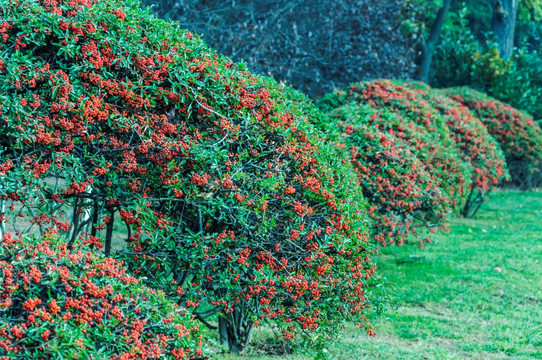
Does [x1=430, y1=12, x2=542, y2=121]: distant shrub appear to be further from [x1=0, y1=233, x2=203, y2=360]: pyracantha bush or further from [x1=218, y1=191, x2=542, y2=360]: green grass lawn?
[x1=0, y1=233, x2=203, y2=360]: pyracantha bush

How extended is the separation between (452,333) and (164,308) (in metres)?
3.55

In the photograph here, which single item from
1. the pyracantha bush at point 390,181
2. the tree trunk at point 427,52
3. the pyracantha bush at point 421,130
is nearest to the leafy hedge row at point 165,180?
the pyracantha bush at point 390,181

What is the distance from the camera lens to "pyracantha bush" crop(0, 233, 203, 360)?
2779 mm

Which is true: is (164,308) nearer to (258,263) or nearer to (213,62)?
(258,263)

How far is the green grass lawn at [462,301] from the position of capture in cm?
545

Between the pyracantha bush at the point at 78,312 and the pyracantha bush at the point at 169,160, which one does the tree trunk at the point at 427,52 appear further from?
the pyracantha bush at the point at 78,312

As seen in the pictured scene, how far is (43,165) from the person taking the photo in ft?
11.7

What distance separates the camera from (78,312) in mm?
2939

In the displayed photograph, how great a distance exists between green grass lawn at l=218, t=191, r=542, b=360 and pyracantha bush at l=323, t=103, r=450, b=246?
0.68 meters

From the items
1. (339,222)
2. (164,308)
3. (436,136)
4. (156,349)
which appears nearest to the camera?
(156,349)

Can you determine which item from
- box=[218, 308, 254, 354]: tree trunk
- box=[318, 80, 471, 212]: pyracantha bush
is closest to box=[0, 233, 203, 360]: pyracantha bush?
box=[218, 308, 254, 354]: tree trunk

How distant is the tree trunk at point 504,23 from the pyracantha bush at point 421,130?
9294 millimetres

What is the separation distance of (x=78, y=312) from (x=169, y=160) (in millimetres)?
1204

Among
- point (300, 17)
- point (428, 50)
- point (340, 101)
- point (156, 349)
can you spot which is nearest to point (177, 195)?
point (156, 349)
